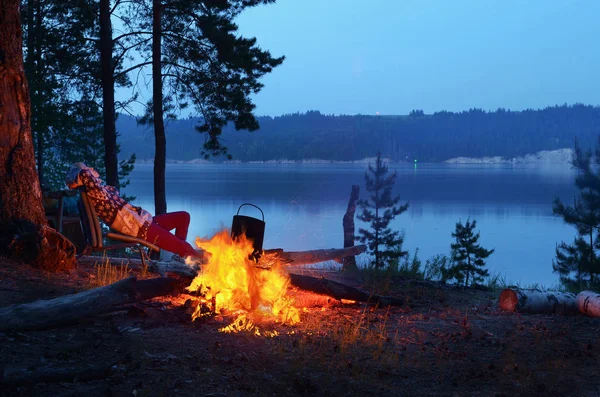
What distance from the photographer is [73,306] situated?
4656 millimetres

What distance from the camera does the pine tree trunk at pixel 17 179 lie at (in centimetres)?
627

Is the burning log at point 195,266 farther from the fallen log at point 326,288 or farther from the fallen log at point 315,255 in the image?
the fallen log at point 326,288

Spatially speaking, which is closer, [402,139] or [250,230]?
[250,230]

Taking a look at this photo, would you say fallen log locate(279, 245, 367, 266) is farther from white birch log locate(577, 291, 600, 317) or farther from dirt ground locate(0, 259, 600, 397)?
white birch log locate(577, 291, 600, 317)

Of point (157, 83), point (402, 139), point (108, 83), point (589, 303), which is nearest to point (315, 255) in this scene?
point (589, 303)

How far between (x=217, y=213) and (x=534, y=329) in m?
51.1

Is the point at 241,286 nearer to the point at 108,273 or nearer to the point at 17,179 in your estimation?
the point at 108,273

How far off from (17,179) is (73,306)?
239cm

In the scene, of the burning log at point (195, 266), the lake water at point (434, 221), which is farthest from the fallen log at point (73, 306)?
the lake water at point (434, 221)

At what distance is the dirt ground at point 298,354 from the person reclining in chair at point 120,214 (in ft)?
3.58

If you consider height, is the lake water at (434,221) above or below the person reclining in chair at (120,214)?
below

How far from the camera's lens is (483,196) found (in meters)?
92.0

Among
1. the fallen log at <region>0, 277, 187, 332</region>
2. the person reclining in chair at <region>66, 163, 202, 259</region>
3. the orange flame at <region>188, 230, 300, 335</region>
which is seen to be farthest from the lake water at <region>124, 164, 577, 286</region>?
the fallen log at <region>0, 277, 187, 332</region>

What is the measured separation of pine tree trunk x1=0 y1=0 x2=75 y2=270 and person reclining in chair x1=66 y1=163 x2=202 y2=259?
49 centimetres
